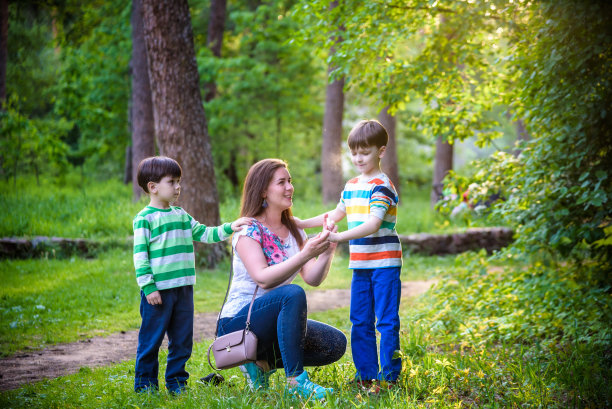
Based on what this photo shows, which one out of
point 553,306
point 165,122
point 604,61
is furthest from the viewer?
point 165,122

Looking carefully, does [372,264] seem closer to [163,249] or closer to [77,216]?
[163,249]

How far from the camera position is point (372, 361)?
11.8ft

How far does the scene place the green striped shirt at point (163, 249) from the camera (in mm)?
3516

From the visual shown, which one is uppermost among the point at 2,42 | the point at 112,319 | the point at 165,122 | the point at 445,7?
the point at 2,42

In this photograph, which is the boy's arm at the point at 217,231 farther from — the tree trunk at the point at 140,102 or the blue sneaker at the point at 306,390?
the tree trunk at the point at 140,102

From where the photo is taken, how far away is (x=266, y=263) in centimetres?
331

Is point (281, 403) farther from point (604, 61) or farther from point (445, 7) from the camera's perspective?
point (445, 7)

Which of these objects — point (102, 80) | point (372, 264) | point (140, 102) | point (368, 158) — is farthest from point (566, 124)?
point (102, 80)

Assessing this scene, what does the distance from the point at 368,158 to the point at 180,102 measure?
5.13m

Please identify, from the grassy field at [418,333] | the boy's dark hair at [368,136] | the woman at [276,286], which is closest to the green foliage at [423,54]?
the grassy field at [418,333]

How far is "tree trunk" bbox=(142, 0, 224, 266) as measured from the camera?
309 inches

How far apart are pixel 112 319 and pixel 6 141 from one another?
969 centimetres

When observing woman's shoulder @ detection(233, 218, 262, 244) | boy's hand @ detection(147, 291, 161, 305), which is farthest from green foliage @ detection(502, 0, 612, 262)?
boy's hand @ detection(147, 291, 161, 305)

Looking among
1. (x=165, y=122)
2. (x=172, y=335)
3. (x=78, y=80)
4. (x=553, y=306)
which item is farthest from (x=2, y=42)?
(x=553, y=306)
